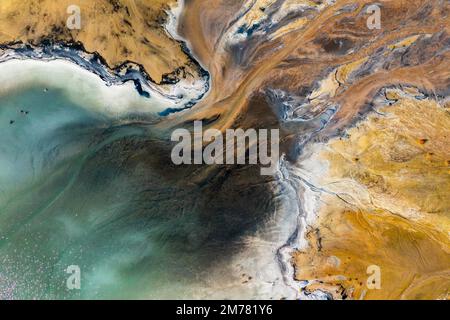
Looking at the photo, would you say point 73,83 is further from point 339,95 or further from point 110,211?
point 339,95

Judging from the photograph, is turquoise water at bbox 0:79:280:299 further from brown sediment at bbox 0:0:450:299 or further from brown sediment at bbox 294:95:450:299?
brown sediment at bbox 294:95:450:299

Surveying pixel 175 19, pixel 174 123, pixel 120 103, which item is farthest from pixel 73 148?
pixel 175 19

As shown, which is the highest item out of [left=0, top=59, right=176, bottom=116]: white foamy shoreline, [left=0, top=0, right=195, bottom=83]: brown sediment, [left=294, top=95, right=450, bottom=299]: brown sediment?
[left=0, top=0, right=195, bottom=83]: brown sediment

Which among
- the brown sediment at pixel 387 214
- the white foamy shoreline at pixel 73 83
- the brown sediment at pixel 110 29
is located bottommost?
the brown sediment at pixel 387 214

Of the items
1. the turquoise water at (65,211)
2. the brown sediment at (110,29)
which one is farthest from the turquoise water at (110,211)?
the brown sediment at (110,29)

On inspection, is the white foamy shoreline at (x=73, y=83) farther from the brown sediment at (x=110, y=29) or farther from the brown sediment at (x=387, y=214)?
the brown sediment at (x=387, y=214)

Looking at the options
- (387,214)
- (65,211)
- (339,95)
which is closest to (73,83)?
(65,211)

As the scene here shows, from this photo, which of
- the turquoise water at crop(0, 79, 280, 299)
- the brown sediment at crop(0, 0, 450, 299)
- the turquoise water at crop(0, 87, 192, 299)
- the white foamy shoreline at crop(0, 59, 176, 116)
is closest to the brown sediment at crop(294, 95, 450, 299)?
the brown sediment at crop(0, 0, 450, 299)

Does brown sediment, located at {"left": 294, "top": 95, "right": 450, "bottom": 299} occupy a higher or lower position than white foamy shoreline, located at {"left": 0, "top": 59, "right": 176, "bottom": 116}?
lower

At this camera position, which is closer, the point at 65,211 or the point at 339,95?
the point at 65,211
